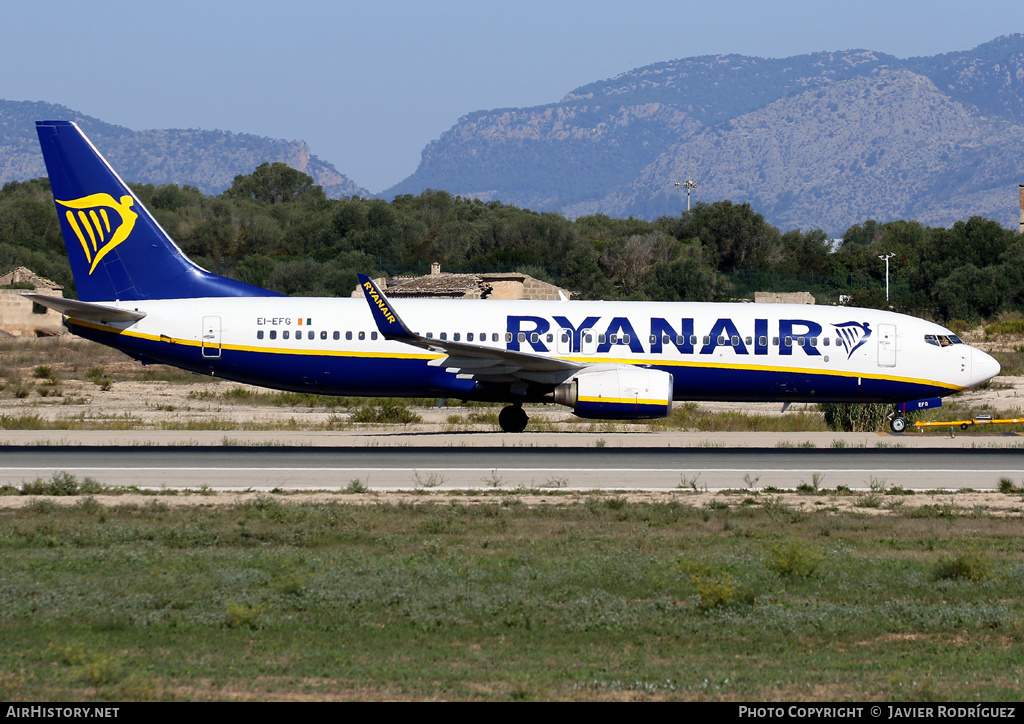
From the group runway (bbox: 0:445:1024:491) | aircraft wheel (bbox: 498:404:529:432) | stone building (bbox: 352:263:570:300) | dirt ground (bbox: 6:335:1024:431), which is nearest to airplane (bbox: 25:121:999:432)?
aircraft wheel (bbox: 498:404:529:432)

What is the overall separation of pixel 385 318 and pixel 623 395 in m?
5.82

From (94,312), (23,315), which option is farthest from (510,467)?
(23,315)

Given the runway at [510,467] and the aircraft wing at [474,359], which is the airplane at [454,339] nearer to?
the aircraft wing at [474,359]

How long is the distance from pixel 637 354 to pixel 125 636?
18699 millimetres

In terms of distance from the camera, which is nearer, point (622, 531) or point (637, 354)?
point (622, 531)

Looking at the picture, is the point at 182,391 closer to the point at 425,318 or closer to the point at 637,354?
the point at 425,318

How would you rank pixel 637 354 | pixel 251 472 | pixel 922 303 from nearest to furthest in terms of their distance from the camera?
1. pixel 251 472
2. pixel 637 354
3. pixel 922 303

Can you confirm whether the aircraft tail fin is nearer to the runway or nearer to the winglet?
the runway

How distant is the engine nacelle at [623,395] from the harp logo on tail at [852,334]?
4987mm

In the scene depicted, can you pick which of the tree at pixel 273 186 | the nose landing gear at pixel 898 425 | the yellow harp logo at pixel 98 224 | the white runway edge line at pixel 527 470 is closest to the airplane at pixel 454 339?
the yellow harp logo at pixel 98 224

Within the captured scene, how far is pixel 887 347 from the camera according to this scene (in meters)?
27.5

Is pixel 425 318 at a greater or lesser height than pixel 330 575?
greater
